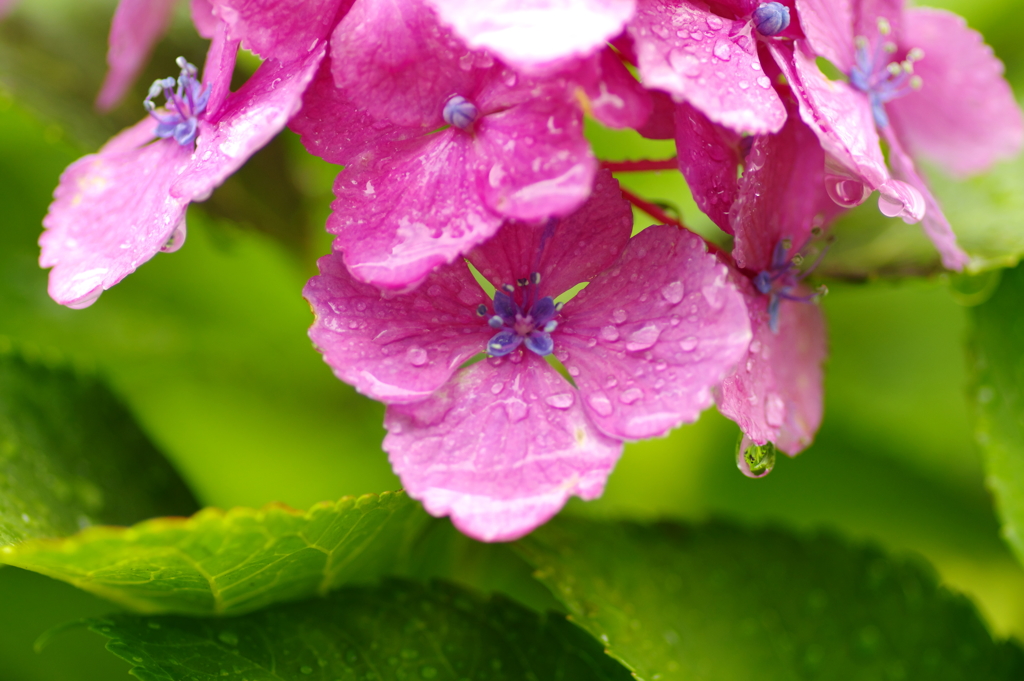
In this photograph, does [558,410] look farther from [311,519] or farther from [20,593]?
[20,593]

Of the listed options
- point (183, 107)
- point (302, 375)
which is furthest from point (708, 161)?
point (302, 375)

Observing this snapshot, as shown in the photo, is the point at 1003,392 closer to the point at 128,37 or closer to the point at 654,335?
the point at 654,335

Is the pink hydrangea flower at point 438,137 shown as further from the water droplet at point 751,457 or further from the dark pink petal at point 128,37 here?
the dark pink petal at point 128,37

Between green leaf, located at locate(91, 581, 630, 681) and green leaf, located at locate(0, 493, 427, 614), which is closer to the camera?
green leaf, located at locate(0, 493, 427, 614)

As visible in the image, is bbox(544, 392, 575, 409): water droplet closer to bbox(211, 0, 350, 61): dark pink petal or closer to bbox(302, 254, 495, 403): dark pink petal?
bbox(302, 254, 495, 403): dark pink petal

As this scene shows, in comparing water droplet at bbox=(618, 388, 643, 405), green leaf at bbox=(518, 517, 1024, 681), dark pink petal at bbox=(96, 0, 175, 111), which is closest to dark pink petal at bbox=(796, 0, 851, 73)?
water droplet at bbox=(618, 388, 643, 405)
